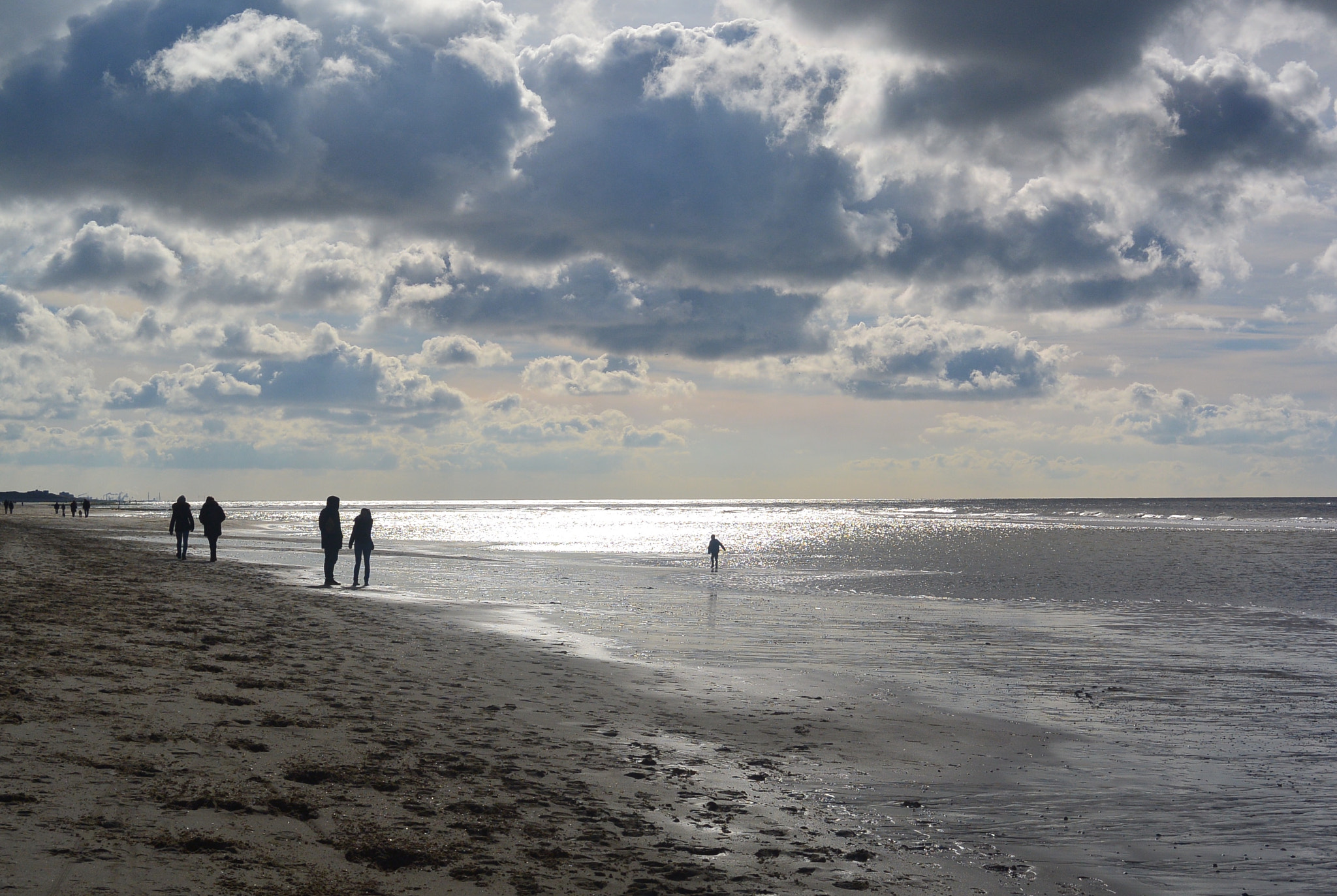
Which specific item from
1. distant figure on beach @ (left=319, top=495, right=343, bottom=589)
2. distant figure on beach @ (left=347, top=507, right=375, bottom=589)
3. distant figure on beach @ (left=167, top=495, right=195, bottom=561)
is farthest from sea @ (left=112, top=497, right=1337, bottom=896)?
distant figure on beach @ (left=167, top=495, right=195, bottom=561)

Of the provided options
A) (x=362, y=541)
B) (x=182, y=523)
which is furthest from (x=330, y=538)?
(x=182, y=523)

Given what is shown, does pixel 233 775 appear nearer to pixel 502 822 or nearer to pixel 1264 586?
pixel 502 822

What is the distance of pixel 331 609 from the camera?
1978 centimetres

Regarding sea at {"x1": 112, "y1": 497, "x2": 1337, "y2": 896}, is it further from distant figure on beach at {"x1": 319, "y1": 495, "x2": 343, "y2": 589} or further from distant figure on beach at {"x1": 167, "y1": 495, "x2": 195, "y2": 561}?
distant figure on beach at {"x1": 167, "y1": 495, "x2": 195, "y2": 561}

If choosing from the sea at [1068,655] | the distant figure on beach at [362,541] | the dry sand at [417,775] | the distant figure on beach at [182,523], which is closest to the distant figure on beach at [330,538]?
the distant figure on beach at [362,541]

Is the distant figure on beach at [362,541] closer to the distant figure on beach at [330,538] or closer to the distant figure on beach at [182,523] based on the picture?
the distant figure on beach at [330,538]

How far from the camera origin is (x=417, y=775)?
297 inches

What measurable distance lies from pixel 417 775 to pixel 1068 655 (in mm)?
14397

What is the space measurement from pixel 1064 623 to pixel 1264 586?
1579 centimetres

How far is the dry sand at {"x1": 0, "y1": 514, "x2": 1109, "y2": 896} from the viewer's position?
561cm

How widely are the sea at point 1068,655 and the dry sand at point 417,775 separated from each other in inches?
42.7

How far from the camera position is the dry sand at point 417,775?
5.61 metres

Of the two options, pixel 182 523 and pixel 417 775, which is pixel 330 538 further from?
pixel 417 775

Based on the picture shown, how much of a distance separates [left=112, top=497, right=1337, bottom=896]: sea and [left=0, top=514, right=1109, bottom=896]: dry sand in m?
1.09
